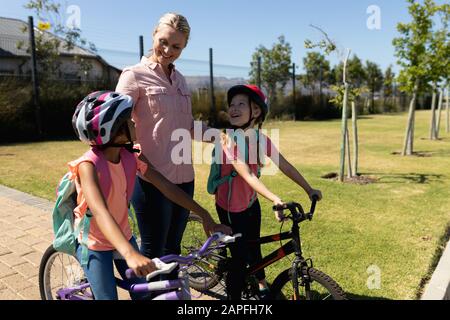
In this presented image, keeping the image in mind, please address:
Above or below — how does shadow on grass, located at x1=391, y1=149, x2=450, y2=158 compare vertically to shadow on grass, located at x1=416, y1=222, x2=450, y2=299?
above

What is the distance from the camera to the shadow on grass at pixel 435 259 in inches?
138

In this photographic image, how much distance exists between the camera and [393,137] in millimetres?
15352

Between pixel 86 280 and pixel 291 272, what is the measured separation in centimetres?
129

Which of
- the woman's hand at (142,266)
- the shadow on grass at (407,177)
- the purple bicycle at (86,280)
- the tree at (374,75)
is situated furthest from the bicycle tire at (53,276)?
the tree at (374,75)

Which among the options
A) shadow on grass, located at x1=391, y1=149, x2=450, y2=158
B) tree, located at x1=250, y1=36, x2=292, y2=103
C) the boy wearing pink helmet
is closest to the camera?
the boy wearing pink helmet

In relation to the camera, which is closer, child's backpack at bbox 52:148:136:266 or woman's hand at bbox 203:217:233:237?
child's backpack at bbox 52:148:136:266

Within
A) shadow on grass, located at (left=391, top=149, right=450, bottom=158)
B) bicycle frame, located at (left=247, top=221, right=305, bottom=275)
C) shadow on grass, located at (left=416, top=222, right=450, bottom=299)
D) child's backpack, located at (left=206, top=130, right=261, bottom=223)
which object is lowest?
shadow on grass, located at (left=416, top=222, right=450, bottom=299)

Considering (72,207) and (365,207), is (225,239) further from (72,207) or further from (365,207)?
(365,207)

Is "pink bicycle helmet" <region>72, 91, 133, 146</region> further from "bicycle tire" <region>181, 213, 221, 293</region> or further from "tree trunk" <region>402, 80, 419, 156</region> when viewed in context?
"tree trunk" <region>402, 80, 419, 156</region>

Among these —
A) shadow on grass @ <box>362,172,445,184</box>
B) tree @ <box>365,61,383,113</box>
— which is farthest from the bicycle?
tree @ <box>365,61,383,113</box>

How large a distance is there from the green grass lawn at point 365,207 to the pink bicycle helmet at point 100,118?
88.3 inches

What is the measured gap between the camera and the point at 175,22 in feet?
8.18

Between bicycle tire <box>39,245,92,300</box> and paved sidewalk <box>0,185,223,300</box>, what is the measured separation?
0.46m

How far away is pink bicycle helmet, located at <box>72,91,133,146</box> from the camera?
202 centimetres
